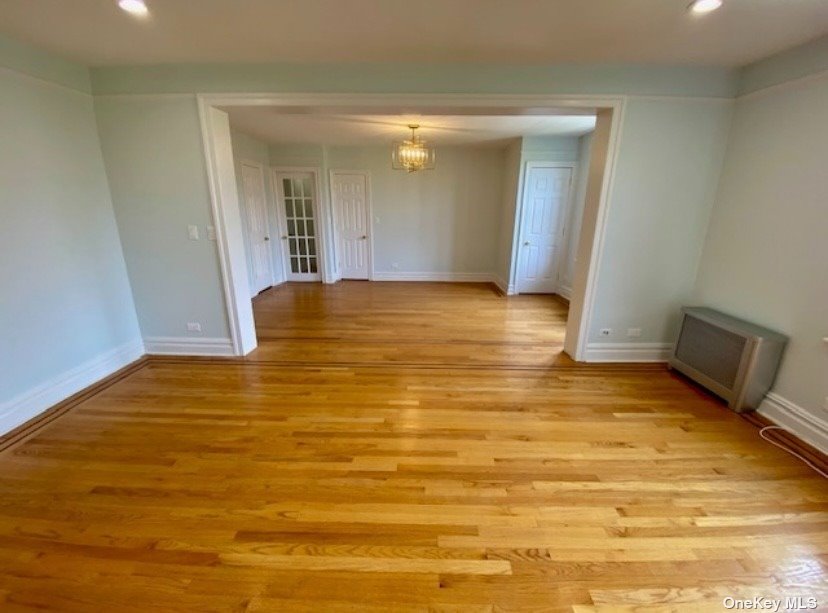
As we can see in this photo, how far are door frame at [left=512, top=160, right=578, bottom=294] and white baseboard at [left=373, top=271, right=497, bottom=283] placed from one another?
1.08 meters

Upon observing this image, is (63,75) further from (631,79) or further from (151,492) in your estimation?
(631,79)

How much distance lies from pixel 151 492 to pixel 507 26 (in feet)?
11.0

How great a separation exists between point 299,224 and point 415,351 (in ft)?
14.0

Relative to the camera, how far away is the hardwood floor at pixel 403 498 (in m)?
1.34

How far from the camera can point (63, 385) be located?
2625mm

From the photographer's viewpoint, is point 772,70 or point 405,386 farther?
point 405,386

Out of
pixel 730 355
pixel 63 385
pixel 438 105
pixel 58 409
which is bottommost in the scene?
pixel 58 409

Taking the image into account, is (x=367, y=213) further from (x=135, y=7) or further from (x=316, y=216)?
(x=135, y=7)

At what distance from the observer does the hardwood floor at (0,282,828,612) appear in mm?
1338

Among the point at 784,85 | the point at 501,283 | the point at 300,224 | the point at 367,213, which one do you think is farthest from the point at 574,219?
the point at 300,224

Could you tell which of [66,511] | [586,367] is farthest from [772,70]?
[66,511]

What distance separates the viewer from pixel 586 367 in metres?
3.21

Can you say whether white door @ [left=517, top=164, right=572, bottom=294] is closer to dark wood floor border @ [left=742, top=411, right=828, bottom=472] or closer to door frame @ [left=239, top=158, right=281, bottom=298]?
dark wood floor border @ [left=742, top=411, right=828, bottom=472]
